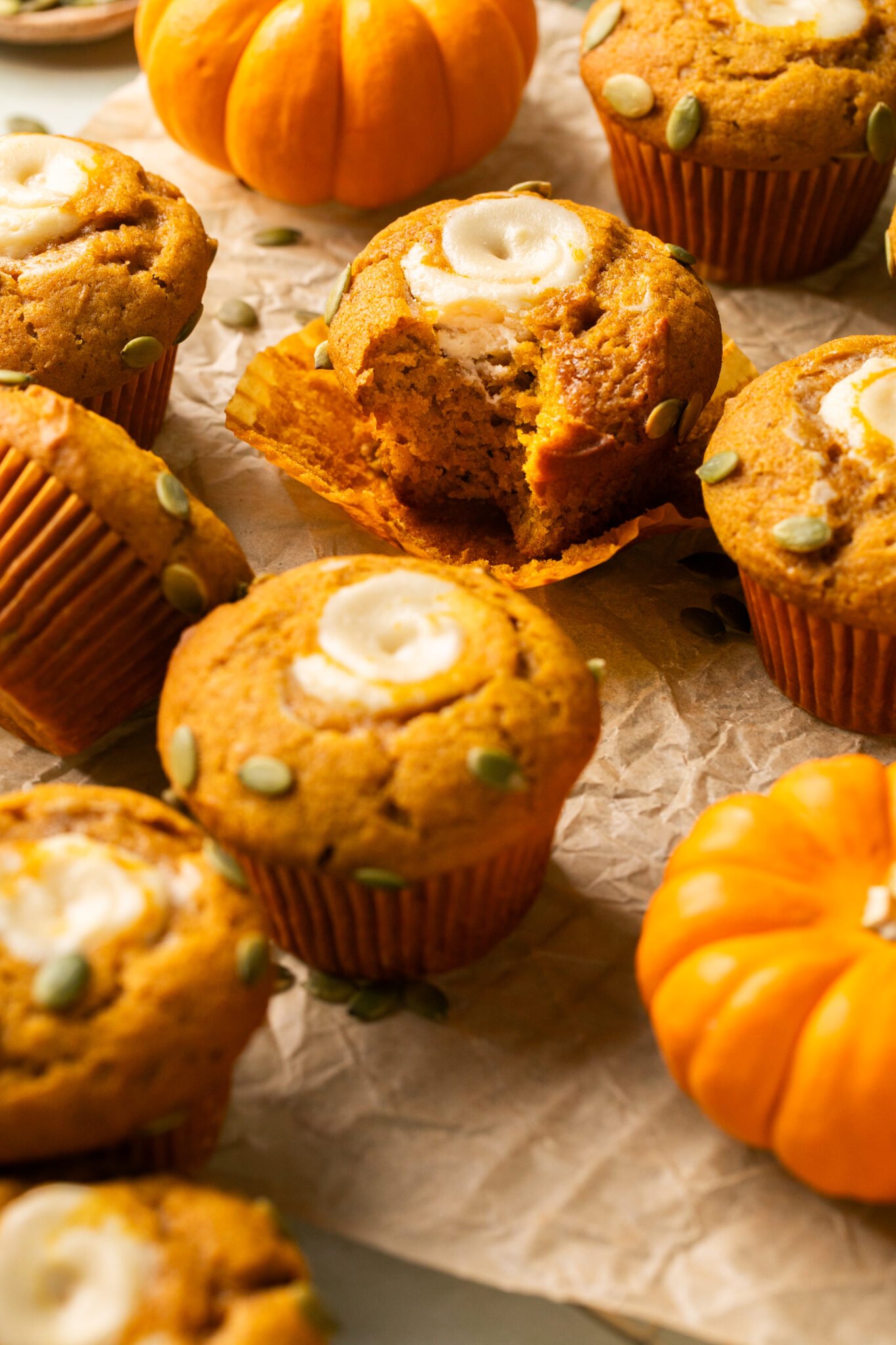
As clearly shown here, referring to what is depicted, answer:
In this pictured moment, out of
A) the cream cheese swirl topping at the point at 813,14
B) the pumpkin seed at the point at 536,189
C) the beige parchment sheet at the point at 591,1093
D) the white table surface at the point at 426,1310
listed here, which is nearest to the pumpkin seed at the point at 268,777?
the beige parchment sheet at the point at 591,1093

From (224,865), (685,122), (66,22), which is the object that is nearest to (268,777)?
(224,865)

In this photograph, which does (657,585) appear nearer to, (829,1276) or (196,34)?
(829,1276)

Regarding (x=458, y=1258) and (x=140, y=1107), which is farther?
(x=458, y=1258)

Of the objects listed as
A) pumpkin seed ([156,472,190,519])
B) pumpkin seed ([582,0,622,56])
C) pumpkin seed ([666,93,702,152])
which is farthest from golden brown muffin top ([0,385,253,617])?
pumpkin seed ([582,0,622,56])

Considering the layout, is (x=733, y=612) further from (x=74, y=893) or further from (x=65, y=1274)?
(x=65, y=1274)

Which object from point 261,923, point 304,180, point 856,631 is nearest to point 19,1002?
point 261,923

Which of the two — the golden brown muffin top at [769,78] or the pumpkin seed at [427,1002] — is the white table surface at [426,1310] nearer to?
the pumpkin seed at [427,1002]

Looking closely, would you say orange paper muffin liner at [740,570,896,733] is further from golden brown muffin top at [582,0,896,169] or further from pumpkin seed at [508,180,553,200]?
golden brown muffin top at [582,0,896,169]
